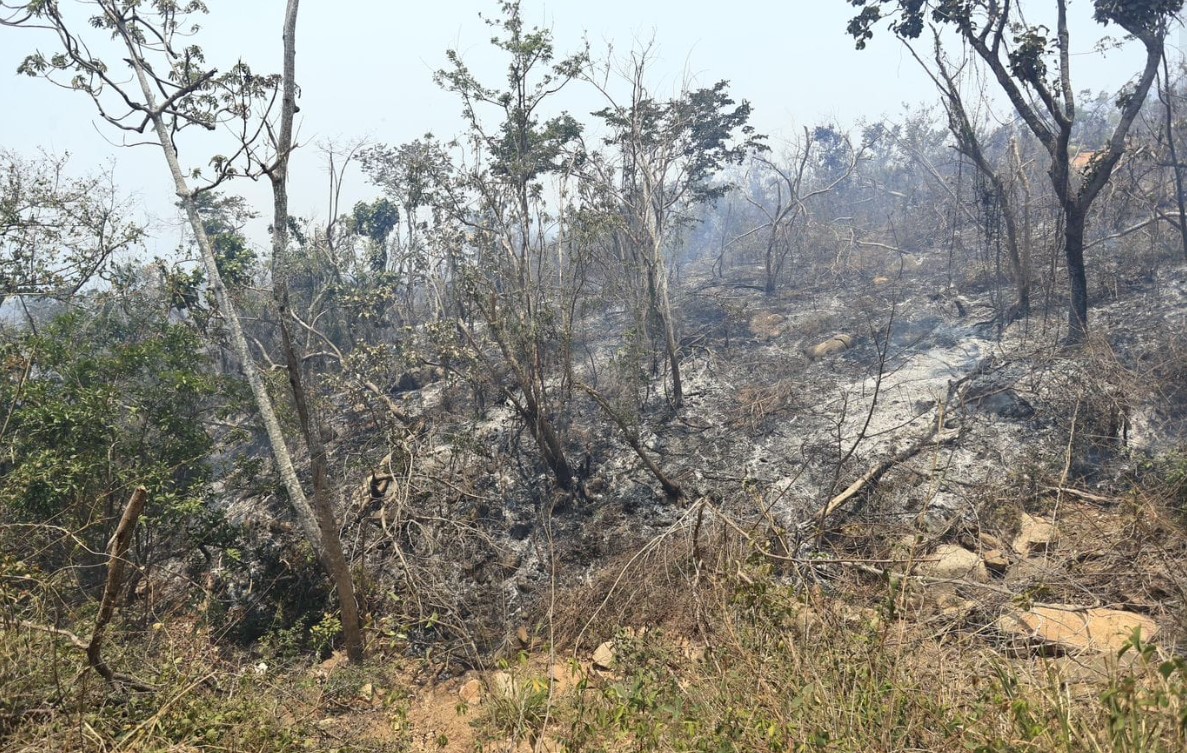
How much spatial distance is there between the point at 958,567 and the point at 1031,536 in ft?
3.76

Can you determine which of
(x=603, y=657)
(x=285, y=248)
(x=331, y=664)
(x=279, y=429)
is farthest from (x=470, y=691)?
(x=285, y=248)

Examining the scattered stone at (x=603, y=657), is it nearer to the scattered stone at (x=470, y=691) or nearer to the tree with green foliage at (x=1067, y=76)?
the scattered stone at (x=470, y=691)

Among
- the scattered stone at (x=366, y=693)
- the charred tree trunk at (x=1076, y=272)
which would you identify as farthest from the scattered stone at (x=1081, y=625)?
the charred tree trunk at (x=1076, y=272)

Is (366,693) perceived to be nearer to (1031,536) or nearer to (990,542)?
(990,542)

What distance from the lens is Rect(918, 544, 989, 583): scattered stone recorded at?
5.92 m

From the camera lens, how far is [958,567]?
20.0 feet

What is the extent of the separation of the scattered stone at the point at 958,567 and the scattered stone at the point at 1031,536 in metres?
0.57

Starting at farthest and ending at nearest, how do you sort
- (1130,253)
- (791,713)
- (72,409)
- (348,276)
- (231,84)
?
(348,276)
(1130,253)
(72,409)
(231,84)
(791,713)

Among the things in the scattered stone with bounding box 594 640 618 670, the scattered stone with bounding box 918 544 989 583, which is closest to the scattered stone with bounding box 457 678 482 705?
the scattered stone with bounding box 594 640 618 670

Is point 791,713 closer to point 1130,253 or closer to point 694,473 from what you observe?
point 694,473

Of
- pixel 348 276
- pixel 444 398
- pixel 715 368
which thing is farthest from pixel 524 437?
pixel 348 276

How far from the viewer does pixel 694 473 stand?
10039 millimetres

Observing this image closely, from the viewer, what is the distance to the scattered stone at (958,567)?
233 inches

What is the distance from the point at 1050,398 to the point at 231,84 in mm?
11686
